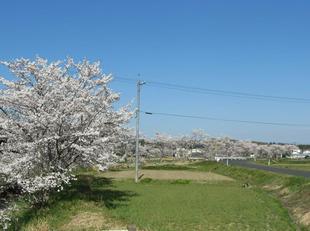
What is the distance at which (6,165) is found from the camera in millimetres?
29938

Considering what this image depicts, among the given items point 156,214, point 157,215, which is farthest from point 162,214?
point 157,215

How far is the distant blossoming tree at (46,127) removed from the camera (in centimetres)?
3044

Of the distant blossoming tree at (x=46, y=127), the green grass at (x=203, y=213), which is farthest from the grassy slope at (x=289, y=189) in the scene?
the distant blossoming tree at (x=46, y=127)

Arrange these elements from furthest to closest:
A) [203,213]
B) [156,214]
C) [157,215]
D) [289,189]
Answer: [289,189] < [203,213] < [156,214] < [157,215]

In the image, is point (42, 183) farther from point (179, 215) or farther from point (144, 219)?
point (179, 215)

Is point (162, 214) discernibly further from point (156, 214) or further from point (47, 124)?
point (47, 124)

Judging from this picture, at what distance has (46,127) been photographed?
31.2 meters

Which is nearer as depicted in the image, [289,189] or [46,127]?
[46,127]

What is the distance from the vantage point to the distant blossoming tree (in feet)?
99.9

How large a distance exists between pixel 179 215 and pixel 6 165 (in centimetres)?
1157

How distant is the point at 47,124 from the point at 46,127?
298mm

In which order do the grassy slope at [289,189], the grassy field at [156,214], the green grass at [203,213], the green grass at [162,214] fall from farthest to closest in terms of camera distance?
the grassy slope at [289,189]
the green grass at [203,213]
the green grass at [162,214]
the grassy field at [156,214]

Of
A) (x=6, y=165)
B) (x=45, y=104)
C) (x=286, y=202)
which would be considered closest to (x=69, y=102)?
(x=45, y=104)

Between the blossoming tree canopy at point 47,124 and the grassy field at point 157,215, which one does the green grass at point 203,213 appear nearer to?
the grassy field at point 157,215
